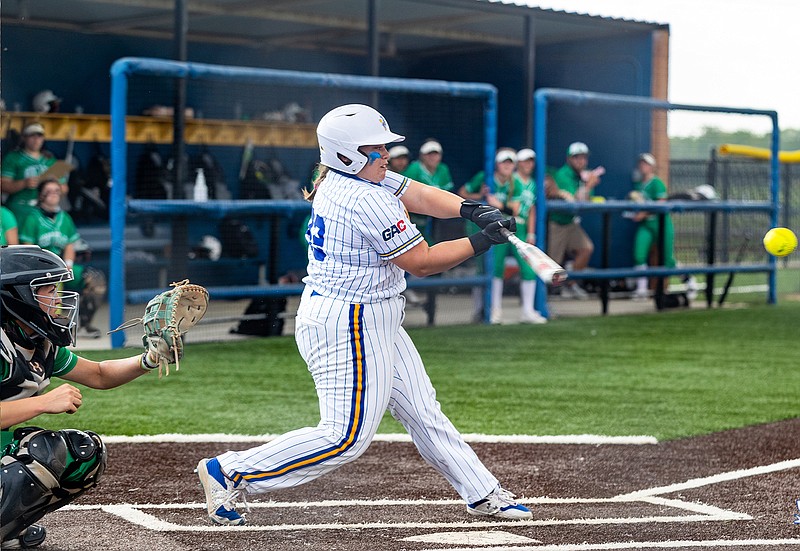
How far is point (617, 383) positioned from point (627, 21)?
9.08 meters

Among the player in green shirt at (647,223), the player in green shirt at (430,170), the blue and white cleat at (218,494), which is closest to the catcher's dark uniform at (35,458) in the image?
the blue and white cleat at (218,494)

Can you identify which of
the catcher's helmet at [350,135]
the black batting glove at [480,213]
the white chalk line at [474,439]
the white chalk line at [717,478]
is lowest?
the white chalk line at [474,439]

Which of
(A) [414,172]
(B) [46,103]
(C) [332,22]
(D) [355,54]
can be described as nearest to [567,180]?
(A) [414,172]

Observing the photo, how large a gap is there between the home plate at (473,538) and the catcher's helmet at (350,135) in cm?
138

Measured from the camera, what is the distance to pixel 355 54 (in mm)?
17734

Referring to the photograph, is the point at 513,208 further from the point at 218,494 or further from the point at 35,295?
the point at 35,295

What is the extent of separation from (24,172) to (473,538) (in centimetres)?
746

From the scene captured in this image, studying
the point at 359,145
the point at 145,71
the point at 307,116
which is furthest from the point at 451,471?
the point at 307,116

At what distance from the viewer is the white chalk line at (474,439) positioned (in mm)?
6125

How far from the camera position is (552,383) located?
830 centimetres

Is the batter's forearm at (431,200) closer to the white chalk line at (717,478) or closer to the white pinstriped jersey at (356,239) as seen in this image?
the white pinstriped jersey at (356,239)

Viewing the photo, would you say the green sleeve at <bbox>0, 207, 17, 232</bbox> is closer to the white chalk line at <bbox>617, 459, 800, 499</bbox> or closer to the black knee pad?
the black knee pad

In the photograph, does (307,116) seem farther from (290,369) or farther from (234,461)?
(234,461)

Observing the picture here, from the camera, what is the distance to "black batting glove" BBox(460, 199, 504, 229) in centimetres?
422
